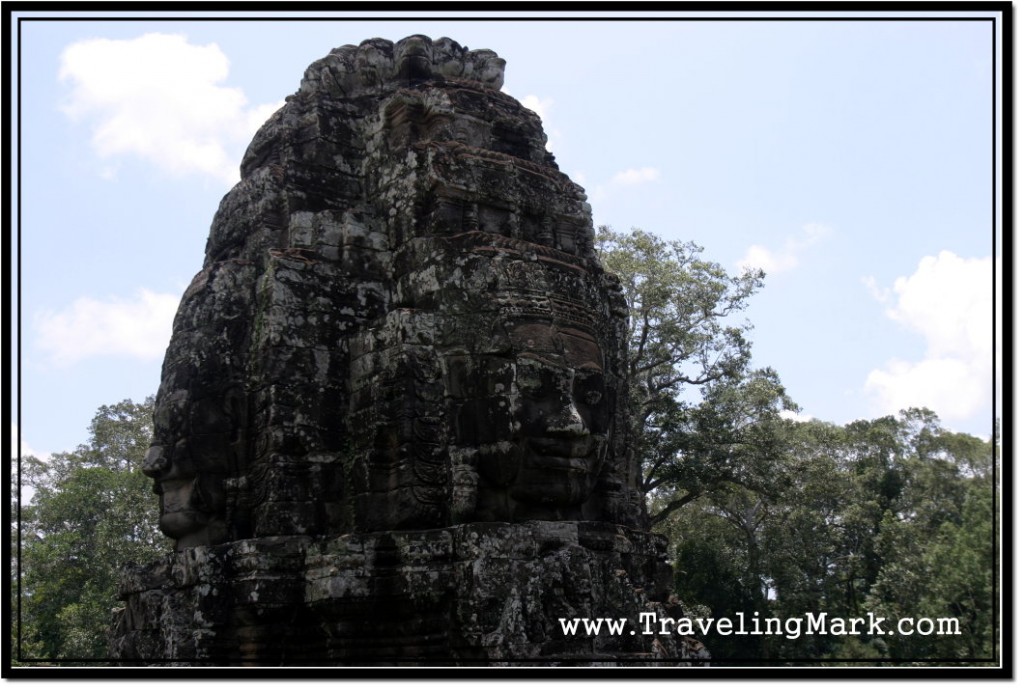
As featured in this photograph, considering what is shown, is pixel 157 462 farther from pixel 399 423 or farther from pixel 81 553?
pixel 81 553

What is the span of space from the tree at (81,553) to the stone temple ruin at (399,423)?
1120 centimetres

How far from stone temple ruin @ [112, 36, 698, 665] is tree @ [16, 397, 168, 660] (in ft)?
36.7

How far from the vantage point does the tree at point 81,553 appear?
19.4m

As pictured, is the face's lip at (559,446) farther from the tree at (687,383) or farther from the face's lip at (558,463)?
the tree at (687,383)

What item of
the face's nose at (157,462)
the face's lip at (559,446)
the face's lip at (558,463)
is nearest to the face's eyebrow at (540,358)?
the face's lip at (559,446)

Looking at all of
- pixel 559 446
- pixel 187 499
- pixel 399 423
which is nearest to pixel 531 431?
pixel 559 446

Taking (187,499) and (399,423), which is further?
(187,499)

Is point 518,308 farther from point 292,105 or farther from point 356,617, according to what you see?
point 292,105

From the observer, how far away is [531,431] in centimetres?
811

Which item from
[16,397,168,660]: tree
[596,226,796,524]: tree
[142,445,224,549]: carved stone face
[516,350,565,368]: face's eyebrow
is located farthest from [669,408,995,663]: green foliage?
[142,445,224,549]: carved stone face

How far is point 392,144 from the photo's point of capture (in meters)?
9.91

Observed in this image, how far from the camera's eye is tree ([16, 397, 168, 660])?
63.6 feet

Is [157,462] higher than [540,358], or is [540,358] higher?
[540,358]

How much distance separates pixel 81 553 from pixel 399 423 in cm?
1541
